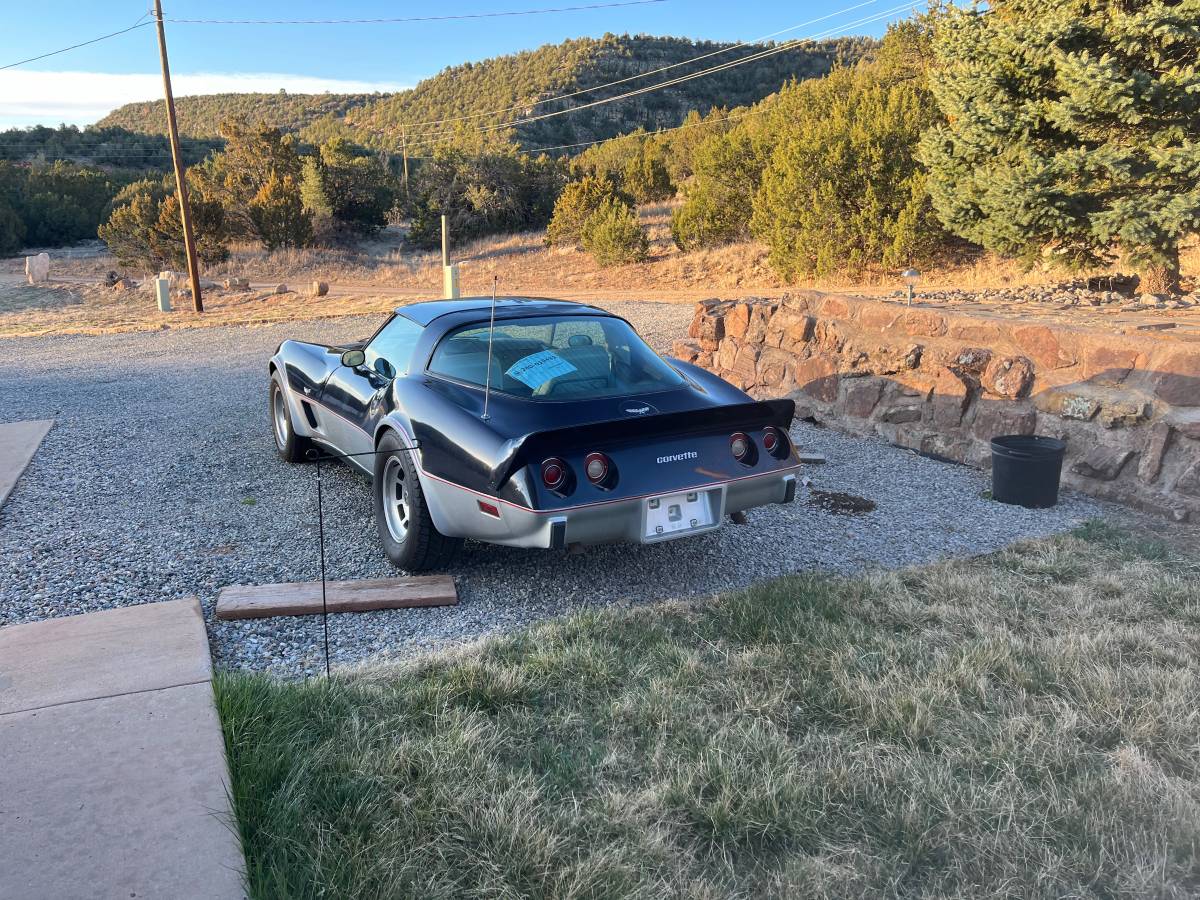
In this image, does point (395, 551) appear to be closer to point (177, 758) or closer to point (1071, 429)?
point (177, 758)

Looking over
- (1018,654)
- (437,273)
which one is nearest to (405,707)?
(1018,654)

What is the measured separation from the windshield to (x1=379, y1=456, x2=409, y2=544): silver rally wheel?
0.59m

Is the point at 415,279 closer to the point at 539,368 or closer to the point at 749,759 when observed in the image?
the point at 539,368

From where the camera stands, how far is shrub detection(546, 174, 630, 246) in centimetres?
2858

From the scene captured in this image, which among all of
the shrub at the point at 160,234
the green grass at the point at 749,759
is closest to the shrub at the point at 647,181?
the shrub at the point at 160,234

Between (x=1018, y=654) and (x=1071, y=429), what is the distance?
330 centimetres

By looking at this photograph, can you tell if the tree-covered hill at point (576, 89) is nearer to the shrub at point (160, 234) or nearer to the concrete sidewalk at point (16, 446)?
the shrub at point (160, 234)

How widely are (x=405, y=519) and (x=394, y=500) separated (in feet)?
0.47

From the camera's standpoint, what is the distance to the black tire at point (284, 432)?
6.71m

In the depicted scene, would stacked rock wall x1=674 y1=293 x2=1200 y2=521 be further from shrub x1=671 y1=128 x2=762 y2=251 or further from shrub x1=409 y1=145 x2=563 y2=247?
shrub x1=409 y1=145 x2=563 y2=247

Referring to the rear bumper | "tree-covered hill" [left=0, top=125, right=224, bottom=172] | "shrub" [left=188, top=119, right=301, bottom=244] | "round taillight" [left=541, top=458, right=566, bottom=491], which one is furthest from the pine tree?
"tree-covered hill" [left=0, top=125, right=224, bottom=172]

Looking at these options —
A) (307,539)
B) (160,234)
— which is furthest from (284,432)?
(160,234)

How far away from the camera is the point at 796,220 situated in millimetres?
18406

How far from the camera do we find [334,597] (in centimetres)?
428
